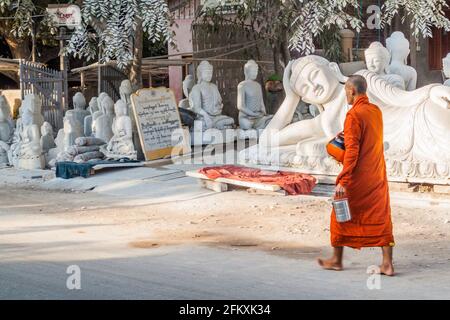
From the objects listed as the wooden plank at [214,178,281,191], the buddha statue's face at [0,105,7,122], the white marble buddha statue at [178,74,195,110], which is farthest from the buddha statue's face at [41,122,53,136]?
the wooden plank at [214,178,281,191]

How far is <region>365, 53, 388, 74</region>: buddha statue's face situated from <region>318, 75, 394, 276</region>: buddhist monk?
533 cm

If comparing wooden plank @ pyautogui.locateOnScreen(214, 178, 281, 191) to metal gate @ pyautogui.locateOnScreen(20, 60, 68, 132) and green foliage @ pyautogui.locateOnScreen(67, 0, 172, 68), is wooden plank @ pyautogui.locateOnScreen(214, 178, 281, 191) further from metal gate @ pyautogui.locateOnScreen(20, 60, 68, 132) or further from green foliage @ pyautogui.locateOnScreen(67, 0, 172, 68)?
metal gate @ pyautogui.locateOnScreen(20, 60, 68, 132)

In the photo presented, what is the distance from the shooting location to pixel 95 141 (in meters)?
15.9

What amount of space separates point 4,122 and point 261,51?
6.43m

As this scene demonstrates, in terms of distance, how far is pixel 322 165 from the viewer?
12617 mm

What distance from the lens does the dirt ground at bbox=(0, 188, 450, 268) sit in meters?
9.34

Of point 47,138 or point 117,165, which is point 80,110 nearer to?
point 47,138

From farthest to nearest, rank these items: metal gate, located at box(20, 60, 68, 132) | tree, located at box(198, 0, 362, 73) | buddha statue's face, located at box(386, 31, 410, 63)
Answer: metal gate, located at box(20, 60, 68, 132), tree, located at box(198, 0, 362, 73), buddha statue's face, located at box(386, 31, 410, 63)

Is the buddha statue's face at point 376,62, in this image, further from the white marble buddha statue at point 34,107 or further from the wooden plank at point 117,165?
the white marble buddha statue at point 34,107

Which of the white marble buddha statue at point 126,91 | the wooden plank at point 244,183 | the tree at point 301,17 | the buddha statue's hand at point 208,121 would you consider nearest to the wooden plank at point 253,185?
the wooden plank at point 244,183

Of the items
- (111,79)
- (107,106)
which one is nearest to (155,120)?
(107,106)

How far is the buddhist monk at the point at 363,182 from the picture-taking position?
7.64m

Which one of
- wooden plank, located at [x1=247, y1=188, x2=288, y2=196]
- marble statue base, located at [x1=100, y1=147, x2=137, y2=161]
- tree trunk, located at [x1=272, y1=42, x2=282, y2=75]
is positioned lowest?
wooden plank, located at [x1=247, y1=188, x2=288, y2=196]

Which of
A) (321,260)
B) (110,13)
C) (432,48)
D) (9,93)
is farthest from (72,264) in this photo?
(9,93)
